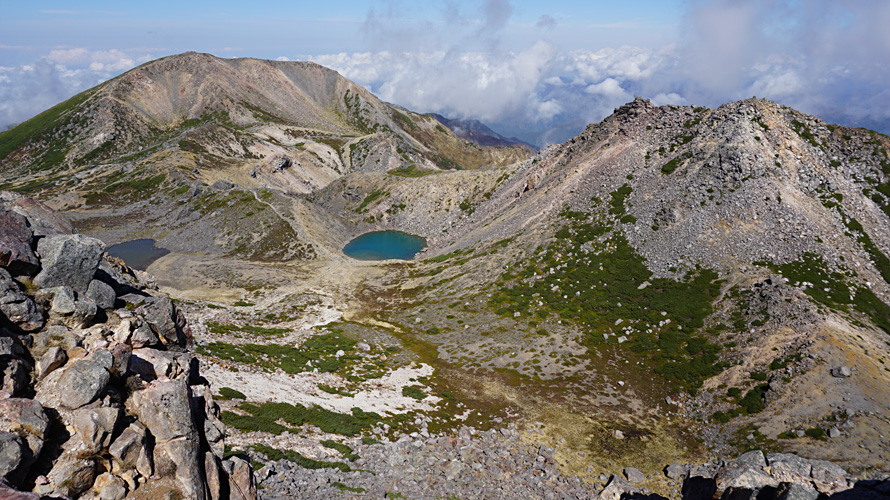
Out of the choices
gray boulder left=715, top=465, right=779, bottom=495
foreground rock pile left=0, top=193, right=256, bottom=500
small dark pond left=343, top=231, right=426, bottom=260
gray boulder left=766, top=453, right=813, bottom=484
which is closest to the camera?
foreground rock pile left=0, top=193, right=256, bottom=500

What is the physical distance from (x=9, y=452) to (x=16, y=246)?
13.3 meters

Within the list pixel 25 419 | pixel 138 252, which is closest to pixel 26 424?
pixel 25 419

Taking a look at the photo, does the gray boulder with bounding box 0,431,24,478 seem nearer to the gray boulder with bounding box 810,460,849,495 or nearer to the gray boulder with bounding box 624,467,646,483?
the gray boulder with bounding box 624,467,646,483

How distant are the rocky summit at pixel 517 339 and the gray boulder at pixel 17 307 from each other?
0.31 ft

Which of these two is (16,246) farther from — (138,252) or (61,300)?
(138,252)

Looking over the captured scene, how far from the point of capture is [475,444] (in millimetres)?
37062

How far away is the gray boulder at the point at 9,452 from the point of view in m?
14.4

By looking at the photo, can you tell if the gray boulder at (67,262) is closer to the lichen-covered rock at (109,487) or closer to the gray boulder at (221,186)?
the lichen-covered rock at (109,487)

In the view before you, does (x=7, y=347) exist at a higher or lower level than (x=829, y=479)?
higher

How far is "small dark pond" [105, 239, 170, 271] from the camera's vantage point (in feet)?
313

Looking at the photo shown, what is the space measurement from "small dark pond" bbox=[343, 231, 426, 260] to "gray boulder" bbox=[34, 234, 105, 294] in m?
86.1

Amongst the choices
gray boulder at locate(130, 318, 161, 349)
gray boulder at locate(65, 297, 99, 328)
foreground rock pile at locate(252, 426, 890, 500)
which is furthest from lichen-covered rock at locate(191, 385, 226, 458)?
gray boulder at locate(65, 297, 99, 328)

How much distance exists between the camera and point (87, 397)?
18.0 m

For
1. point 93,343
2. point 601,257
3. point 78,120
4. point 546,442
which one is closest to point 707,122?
point 601,257
